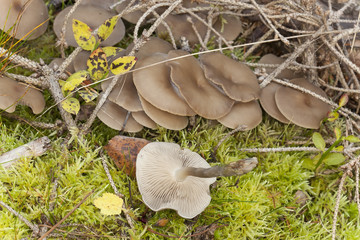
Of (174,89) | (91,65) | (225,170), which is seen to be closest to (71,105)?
(91,65)

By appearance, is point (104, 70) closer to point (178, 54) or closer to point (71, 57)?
point (71, 57)

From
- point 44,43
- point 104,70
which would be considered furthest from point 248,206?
point 44,43

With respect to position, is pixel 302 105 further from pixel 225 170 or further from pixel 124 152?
pixel 124 152

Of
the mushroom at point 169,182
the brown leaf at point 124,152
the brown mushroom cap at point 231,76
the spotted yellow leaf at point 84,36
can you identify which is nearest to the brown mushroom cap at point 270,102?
the brown mushroom cap at point 231,76

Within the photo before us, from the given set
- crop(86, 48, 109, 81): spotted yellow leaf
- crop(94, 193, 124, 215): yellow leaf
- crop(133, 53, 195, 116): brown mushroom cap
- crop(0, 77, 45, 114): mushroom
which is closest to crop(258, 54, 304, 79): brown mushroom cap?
crop(133, 53, 195, 116): brown mushroom cap

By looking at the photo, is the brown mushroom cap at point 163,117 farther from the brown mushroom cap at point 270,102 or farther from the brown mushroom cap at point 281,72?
the brown mushroom cap at point 281,72
